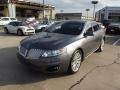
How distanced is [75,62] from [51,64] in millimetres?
978

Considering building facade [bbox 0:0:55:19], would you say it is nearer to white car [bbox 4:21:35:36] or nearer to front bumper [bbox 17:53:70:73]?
white car [bbox 4:21:35:36]

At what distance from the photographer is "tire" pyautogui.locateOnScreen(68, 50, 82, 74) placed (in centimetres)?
561

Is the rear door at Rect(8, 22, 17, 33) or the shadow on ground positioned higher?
the rear door at Rect(8, 22, 17, 33)

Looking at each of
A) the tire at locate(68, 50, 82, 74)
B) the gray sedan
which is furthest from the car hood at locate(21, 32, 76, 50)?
the tire at locate(68, 50, 82, 74)

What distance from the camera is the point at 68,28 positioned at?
6.88m

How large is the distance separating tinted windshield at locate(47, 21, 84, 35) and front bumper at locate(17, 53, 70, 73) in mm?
1518

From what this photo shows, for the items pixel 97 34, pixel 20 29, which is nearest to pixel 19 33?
pixel 20 29

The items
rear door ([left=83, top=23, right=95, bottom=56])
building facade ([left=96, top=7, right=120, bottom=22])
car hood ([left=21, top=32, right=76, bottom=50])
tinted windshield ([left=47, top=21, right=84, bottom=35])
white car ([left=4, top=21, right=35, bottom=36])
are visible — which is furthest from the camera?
building facade ([left=96, top=7, right=120, bottom=22])

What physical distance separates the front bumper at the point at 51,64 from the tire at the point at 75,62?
0.30m

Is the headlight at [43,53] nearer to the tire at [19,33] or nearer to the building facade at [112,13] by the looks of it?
the tire at [19,33]

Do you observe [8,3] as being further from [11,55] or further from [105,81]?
[105,81]

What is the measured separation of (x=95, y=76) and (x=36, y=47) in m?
1.89

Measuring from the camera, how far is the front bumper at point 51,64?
5.12 metres

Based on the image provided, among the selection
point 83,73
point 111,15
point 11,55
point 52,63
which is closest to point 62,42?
point 52,63
